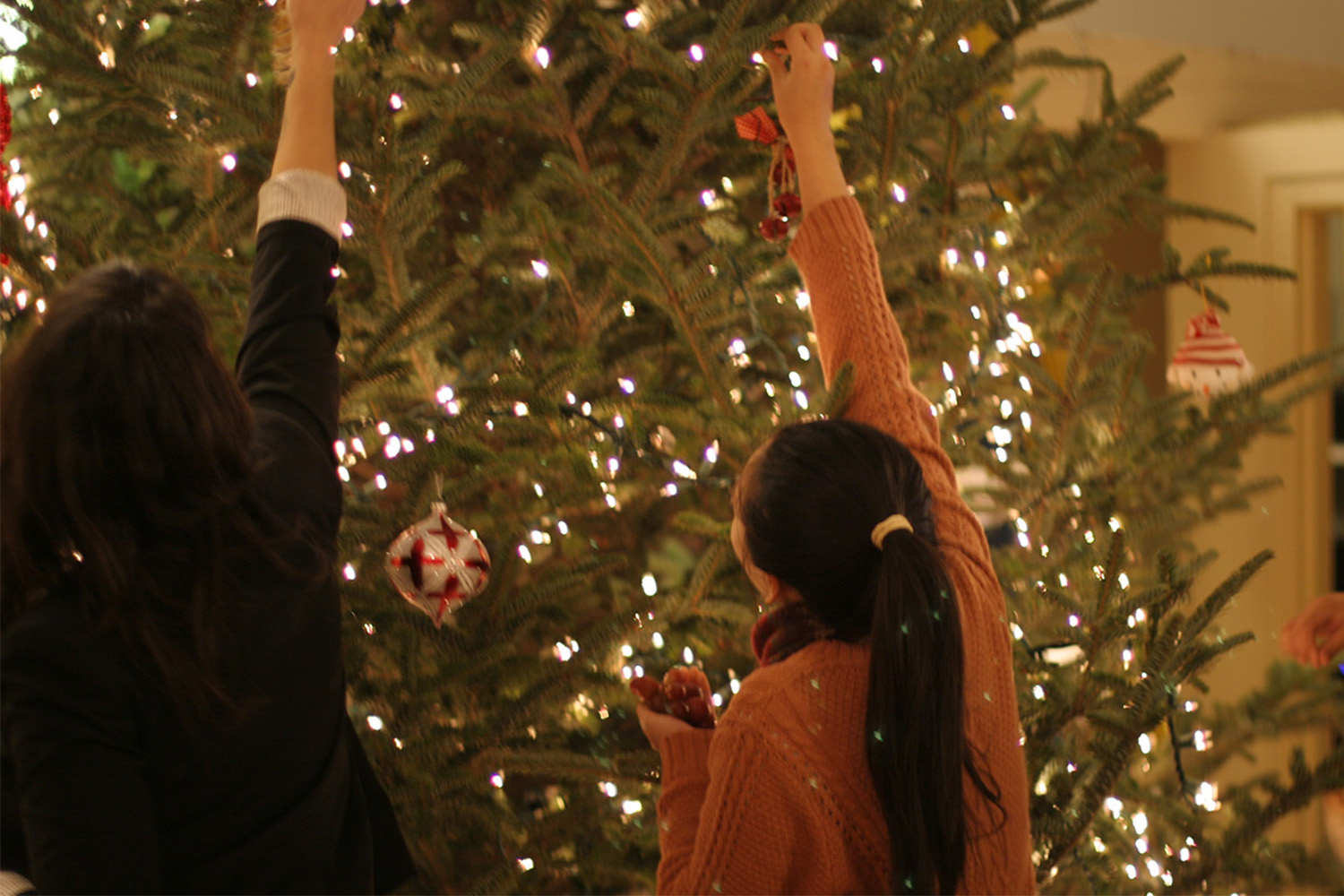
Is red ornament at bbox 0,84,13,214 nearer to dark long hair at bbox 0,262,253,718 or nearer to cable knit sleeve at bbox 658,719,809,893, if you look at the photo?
dark long hair at bbox 0,262,253,718

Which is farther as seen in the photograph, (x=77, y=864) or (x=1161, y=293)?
(x=1161, y=293)

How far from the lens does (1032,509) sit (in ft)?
5.52

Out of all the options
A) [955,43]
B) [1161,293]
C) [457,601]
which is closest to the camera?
[457,601]

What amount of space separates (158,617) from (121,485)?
0.11 m

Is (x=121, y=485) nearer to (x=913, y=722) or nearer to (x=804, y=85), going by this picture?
(x=913, y=722)

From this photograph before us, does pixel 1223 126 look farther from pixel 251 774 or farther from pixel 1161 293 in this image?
pixel 251 774

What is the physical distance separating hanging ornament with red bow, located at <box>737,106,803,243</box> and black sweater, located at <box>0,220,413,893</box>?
1.87ft

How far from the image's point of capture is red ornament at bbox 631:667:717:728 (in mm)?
1136

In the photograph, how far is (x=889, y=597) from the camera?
0.95 metres

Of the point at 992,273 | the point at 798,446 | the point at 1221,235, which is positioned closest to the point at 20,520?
the point at 798,446

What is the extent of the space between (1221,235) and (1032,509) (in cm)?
228

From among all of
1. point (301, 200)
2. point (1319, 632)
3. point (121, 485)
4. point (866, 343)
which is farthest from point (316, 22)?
point (1319, 632)

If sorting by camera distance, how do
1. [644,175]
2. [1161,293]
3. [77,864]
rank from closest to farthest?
[77,864], [644,175], [1161,293]

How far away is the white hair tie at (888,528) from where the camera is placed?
0.97 metres
